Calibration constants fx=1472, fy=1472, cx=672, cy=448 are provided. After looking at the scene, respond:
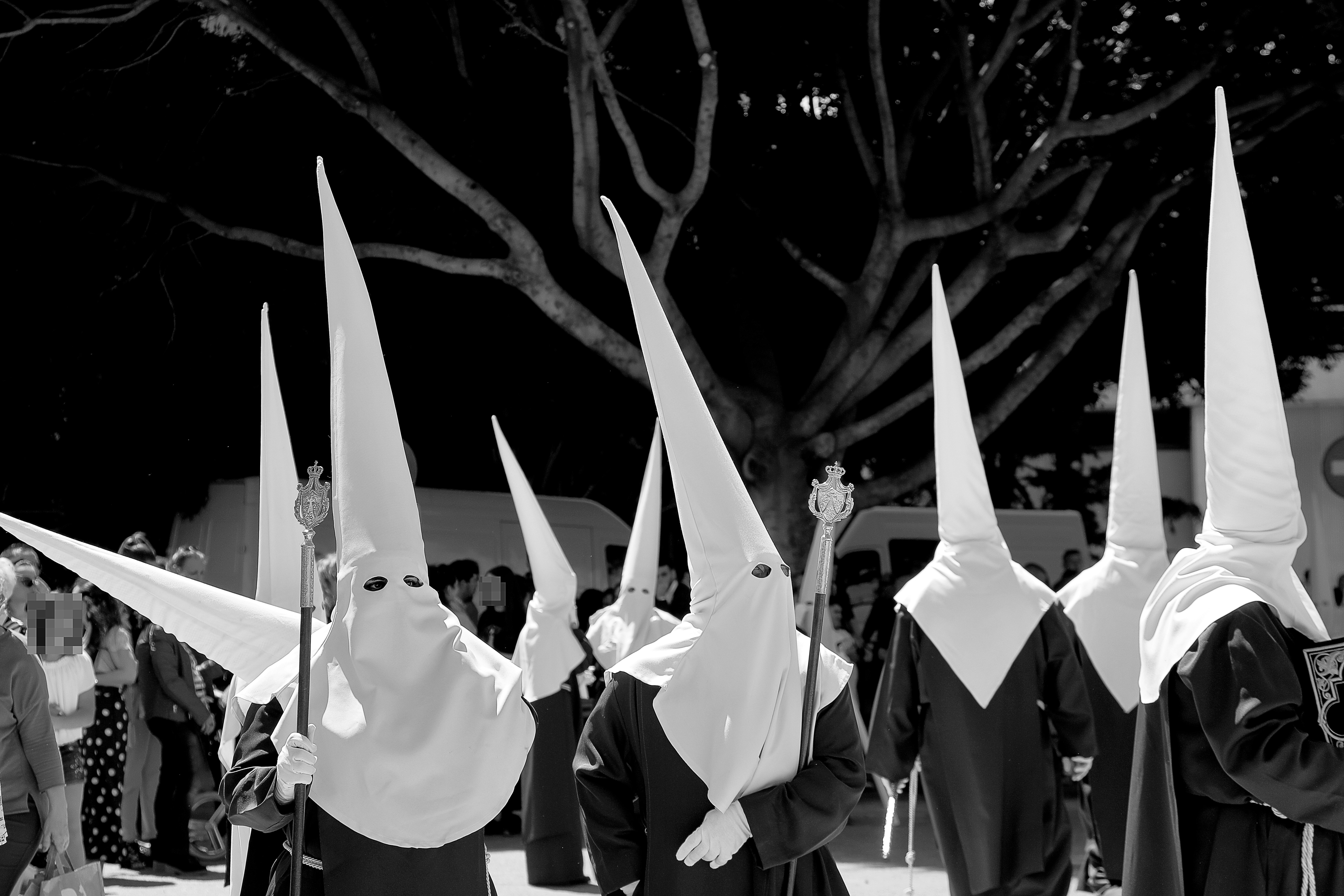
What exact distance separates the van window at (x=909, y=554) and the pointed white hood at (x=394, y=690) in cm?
1250

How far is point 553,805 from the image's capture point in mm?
9180

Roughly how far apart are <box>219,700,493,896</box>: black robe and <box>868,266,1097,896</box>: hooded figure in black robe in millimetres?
3360

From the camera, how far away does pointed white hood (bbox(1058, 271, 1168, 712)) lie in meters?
7.73

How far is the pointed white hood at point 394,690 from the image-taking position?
388 cm

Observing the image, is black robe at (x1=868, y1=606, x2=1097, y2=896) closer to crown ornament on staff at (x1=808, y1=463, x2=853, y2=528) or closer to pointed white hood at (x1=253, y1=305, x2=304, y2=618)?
crown ornament on staff at (x1=808, y1=463, x2=853, y2=528)

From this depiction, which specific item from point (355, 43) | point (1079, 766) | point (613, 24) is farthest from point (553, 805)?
point (355, 43)

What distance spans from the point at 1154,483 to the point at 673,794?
14.8 ft

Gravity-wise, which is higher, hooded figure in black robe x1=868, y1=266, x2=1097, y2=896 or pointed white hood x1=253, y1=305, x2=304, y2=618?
pointed white hood x1=253, y1=305, x2=304, y2=618

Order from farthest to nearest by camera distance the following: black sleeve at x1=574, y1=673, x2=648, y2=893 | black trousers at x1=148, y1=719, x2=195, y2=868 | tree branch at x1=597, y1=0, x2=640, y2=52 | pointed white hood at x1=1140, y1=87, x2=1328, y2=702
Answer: tree branch at x1=597, y1=0, x2=640, y2=52 → black trousers at x1=148, y1=719, x2=195, y2=868 → pointed white hood at x1=1140, y1=87, x2=1328, y2=702 → black sleeve at x1=574, y1=673, x2=648, y2=893

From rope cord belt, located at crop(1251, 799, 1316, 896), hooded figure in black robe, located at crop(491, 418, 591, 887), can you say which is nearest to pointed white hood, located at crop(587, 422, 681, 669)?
hooded figure in black robe, located at crop(491, 418, 591, 887)

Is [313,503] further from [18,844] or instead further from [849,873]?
[849,873]

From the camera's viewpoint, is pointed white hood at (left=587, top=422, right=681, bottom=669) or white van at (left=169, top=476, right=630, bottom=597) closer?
pointed white hood at (left=587, top=422, right=681, bottom=669)

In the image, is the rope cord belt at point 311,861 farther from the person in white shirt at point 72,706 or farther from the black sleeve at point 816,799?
the person in white shirt at point 72,706

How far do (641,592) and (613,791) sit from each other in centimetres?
584
